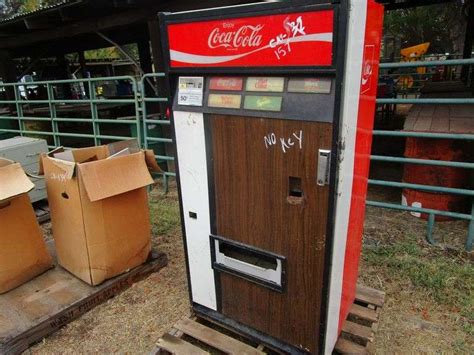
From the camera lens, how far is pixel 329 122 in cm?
129

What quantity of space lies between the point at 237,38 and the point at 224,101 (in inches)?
10.6

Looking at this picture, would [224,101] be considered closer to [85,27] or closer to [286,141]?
[286,141]

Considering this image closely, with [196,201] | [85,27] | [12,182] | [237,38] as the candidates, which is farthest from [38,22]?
[237,38]

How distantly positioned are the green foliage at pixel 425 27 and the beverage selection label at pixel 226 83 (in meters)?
23.5

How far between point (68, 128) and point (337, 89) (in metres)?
→ 8.58

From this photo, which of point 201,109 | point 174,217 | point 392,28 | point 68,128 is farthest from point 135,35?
point 392,28

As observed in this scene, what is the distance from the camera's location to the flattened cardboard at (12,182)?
2119 millimetres

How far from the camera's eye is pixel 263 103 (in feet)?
4.72

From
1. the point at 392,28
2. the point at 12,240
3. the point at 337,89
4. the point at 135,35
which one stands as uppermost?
the point at 392,28

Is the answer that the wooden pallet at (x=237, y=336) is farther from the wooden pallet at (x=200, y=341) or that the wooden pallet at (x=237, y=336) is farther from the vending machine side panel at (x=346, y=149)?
the vending machine side panel at (x=346, y=149)

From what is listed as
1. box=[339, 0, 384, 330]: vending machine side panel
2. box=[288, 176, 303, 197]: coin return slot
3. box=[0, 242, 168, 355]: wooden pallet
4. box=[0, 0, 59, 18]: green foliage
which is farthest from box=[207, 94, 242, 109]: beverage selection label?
box=[0, 0, 59, 18]: green foliage

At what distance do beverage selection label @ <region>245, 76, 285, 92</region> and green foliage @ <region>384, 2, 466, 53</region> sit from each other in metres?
23.6

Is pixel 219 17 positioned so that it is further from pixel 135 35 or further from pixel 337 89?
pixel 135 35

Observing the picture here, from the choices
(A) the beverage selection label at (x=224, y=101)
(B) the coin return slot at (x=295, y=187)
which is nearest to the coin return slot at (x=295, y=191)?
(B) the coin return slot at (x=295, y=187)
